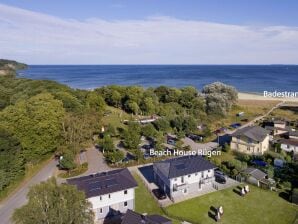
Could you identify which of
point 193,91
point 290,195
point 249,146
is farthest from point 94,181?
point 193,91

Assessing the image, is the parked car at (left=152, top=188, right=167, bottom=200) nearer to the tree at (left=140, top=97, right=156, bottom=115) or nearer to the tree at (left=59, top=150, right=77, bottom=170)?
the tree at (left=59, top=150, right=77, bottom=170)

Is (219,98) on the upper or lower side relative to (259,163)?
upper

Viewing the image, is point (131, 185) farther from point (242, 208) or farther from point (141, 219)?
point (242, 208)

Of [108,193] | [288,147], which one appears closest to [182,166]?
[108,193]

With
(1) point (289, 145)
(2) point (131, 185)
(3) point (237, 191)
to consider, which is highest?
(2) point (131, 185)

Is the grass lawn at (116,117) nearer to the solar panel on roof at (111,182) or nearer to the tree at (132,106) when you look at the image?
the tree at (132,106)

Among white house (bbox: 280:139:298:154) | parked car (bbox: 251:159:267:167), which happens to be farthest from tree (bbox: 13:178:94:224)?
white house (bbox: 280:139:298:154)

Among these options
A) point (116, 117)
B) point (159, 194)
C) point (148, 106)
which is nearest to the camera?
point (159, 194)

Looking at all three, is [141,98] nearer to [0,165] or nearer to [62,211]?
[0,165]
